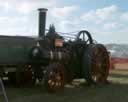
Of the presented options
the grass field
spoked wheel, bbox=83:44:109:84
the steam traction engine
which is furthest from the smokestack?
the grass field

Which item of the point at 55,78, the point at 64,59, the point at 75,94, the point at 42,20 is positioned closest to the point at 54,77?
the point at 55,78

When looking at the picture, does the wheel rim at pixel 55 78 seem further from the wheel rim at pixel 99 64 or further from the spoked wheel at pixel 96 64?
the wheel rim at pixel 99 64

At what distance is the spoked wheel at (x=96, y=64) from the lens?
13.2m

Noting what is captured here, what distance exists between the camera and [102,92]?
12.0 m

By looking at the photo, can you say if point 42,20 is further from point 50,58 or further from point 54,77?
point 54,77

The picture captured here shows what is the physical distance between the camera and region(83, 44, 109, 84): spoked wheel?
13.2m

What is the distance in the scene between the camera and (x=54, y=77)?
1145 centimetres

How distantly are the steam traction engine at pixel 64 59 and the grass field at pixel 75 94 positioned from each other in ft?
1.17

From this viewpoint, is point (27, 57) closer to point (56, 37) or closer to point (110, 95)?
point (56, 37)

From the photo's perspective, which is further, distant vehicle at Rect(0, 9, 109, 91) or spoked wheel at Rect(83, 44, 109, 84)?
spoked wheel at Rect(83, 44, 109, 84)

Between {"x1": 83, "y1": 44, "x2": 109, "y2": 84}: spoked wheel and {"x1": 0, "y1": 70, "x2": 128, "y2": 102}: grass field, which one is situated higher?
{"x1": 83, "y1": 44, "x2": 109, "y2": 84}: spoked wheel

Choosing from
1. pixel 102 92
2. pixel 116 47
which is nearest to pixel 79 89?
pixel 102 92

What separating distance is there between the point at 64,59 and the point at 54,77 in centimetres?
127

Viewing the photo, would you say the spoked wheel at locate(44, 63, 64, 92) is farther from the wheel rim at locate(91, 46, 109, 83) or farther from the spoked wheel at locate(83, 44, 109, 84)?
the wheel rim at locate(91, 46, 109, 83)
